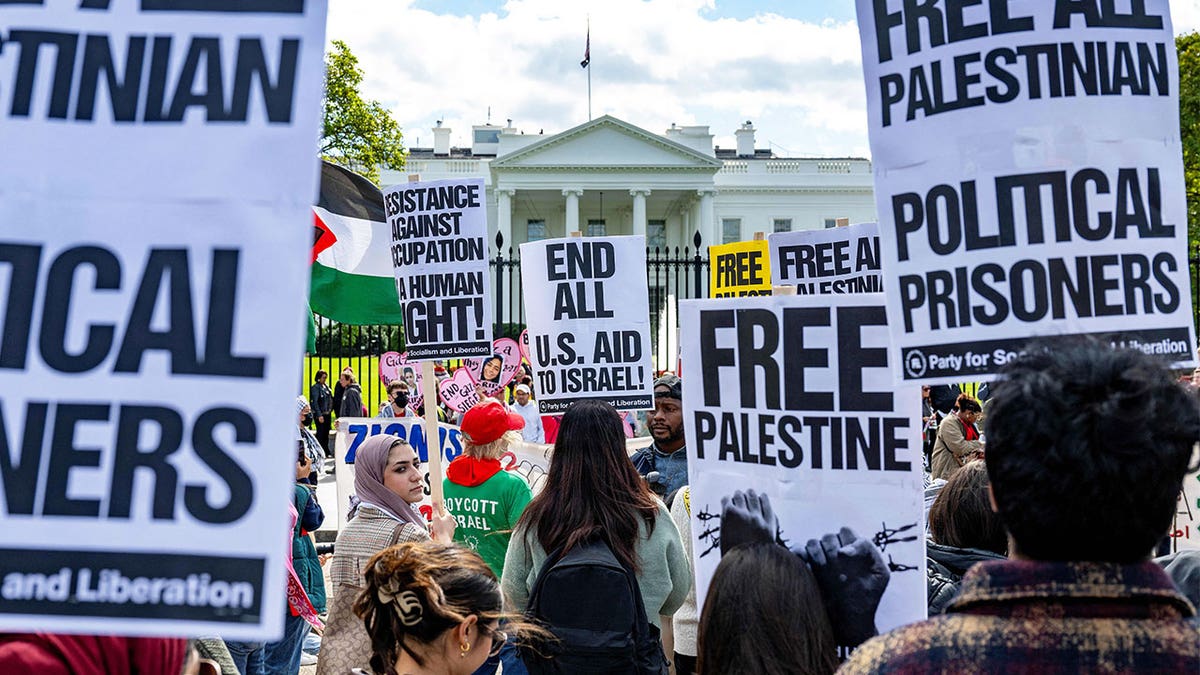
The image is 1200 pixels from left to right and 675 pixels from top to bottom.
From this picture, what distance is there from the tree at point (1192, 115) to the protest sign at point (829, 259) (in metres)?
20.5

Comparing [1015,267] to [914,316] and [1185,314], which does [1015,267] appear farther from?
[1185,314]

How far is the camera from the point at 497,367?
15.5 m

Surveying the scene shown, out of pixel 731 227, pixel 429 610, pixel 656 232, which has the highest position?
pixel 656 232

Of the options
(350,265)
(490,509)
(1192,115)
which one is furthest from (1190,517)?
(1192,115)

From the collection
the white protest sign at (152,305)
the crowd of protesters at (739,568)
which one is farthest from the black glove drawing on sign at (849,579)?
the white protest sign at (152,305)

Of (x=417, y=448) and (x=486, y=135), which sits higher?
(x=486, y=135)

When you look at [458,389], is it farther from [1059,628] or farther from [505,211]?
[505,211]

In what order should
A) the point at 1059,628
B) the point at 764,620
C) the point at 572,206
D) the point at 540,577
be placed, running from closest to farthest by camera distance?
the point at 1059,628 < the point at 764,620 < the point at 540,577 < the point at 572,206

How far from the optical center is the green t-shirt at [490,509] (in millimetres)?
5473

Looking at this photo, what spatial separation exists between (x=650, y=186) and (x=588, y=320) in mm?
53015

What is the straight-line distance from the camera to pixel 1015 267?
2863 mm

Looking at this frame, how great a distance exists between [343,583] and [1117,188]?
3.00 m

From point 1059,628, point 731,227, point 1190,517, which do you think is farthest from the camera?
point 731,227

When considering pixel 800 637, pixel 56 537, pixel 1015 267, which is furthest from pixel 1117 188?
pixel 56 537
